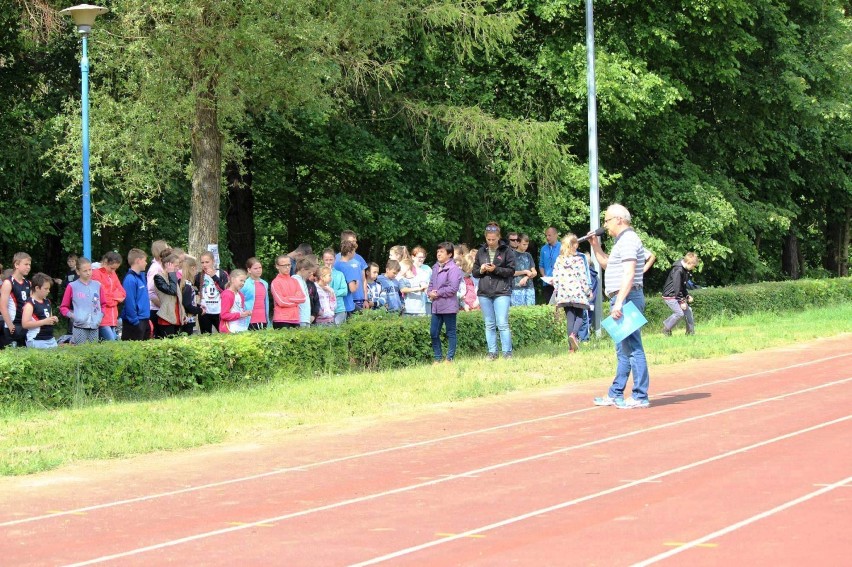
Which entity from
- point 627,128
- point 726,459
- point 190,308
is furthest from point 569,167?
point 726,459

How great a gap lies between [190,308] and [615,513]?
10.7 m

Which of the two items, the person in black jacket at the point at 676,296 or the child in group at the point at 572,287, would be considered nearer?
the child in group at the point at 572,287

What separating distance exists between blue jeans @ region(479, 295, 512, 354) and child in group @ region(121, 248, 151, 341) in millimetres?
4655

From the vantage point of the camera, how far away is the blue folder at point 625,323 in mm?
12617

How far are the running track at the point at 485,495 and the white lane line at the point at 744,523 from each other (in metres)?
0.02

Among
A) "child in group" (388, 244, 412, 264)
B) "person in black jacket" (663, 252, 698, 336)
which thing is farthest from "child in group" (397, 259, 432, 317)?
"person in black jacket" (663, 252, 698, 336)

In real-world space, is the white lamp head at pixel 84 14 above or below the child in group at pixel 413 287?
above

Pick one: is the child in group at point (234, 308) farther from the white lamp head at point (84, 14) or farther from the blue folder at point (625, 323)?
the blue folder at point (625, 323)

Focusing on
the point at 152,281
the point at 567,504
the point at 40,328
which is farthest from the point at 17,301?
the point at 567,504

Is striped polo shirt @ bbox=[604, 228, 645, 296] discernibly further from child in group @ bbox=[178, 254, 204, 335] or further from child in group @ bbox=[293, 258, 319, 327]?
child in group @ bbox=[178, 254, 204, 335]

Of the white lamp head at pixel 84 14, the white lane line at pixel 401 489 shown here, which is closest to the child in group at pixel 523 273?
the white lamp head at pixel 84 14

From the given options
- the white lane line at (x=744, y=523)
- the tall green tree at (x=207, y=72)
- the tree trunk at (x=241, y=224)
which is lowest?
the white lane line at (x=744, y=523)

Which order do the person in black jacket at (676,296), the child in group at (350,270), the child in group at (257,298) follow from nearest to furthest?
the child in group at (257,298)
the child in group at (350,270)
the person in black jacket at (676,296)

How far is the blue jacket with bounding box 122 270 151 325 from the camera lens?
16.7 metres
